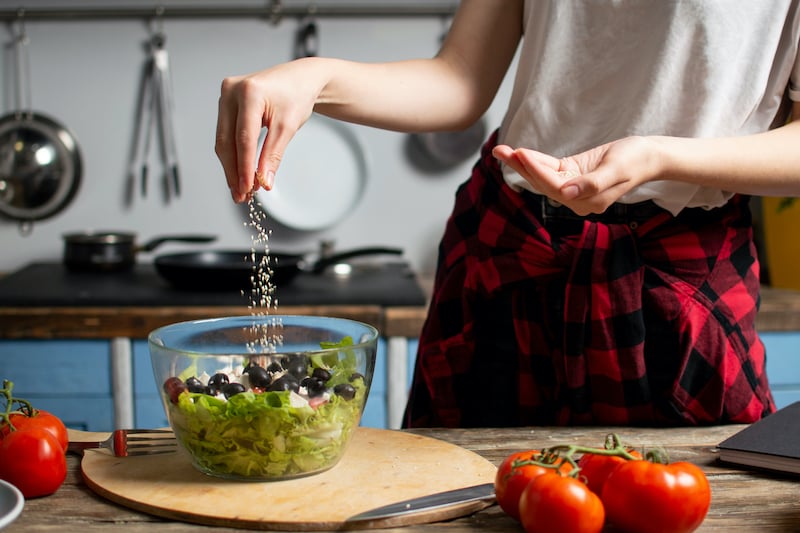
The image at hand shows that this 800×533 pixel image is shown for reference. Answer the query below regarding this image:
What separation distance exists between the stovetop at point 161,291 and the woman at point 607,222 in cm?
82

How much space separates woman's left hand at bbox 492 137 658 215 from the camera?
76 centimetres

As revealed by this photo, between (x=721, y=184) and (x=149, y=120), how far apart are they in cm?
191

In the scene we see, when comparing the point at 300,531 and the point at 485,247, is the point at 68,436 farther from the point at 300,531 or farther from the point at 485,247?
the point at 485,247

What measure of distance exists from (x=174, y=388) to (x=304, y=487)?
0.15m

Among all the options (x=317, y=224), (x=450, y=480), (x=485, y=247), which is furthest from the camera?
(x=317, y=224)

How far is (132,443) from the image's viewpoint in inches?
33.8

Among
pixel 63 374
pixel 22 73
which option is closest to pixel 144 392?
pixel 63 374

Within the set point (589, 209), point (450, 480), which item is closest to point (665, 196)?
point (589, 209)

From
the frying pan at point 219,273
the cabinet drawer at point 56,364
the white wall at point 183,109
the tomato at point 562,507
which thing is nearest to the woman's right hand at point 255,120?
the tomato at point 562,507

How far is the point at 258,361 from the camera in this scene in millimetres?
781

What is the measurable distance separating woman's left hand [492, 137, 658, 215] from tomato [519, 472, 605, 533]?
0.26 meters

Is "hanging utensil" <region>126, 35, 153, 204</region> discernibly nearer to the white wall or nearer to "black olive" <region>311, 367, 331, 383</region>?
the white wall

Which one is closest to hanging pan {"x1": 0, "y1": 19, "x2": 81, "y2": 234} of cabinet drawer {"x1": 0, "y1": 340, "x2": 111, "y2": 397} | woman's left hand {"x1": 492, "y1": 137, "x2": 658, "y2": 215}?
cabinet drawer {"x1": 0, "y1": 340, "x2": 111, "y2": 397}

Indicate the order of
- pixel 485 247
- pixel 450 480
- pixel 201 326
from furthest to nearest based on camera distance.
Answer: pixel 485 247
pixel 201 326
pixel 450 480
